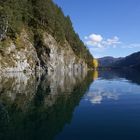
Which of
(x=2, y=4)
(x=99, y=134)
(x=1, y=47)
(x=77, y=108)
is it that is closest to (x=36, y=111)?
(x=77, y=108)

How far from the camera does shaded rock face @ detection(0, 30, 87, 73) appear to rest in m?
98.2

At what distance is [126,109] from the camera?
35.4 meters

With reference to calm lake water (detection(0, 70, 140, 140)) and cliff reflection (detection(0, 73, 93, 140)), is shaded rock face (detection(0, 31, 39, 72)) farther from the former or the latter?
calm lake water (detection(0, 70, 140, 140))

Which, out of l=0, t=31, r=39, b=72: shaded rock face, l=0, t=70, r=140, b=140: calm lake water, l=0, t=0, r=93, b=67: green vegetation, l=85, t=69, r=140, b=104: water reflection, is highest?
l=0, t=0, r=93, b=67: green vegetation

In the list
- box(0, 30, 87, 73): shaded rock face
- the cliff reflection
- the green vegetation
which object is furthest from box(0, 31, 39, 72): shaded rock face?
the cliff reflection

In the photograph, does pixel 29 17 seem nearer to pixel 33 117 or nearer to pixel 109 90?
pixel 109 90

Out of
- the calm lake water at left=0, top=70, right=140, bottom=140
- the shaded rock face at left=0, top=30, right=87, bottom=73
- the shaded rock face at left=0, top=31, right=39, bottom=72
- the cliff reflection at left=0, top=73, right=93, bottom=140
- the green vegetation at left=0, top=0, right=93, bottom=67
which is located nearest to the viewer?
the calm lake water at left=0, top=70, right=140, bottom=140

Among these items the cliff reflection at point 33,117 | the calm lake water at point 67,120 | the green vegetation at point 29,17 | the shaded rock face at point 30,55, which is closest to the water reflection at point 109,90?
the calm lake water at point 67,120

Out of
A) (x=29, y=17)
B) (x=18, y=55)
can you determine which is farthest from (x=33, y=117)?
(x=29, y=17)

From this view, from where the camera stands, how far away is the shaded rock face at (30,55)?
322 ft

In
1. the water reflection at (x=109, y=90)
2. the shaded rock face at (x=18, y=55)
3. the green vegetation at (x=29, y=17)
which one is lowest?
the water reflection at (x=109, y=90)

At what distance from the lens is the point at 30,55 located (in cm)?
11506

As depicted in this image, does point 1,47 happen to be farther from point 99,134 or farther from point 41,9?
point 99,134

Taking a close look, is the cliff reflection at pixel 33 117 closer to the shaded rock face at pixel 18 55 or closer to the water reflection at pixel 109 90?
the water reflection at pixel 109 90
